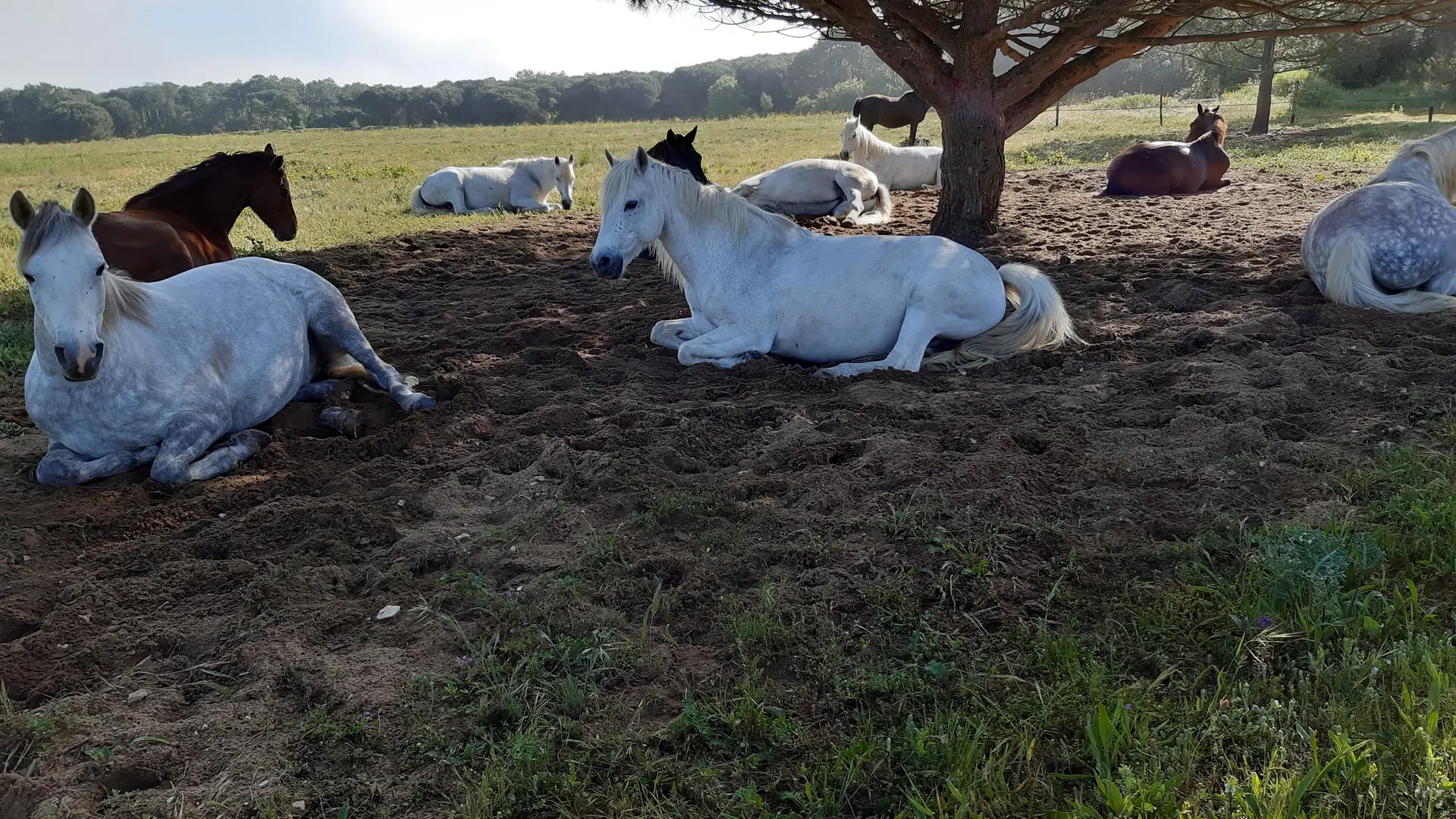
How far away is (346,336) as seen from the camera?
5.00 meters

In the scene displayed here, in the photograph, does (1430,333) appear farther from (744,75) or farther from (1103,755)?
(744,75)

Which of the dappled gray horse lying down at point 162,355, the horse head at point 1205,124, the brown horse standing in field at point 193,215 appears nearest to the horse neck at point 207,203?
the brown horse standing in field at point 193,215

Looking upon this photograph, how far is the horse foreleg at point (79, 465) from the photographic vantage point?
3.88 meters

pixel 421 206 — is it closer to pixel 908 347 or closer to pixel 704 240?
pixel 704 240

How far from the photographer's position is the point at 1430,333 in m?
4.82

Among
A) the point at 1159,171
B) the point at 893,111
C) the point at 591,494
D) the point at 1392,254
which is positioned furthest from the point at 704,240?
the point at 893,111

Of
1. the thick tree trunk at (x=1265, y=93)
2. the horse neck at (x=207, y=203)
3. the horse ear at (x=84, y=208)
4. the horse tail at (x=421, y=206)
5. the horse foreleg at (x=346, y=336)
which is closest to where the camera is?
the horse ear at (x=84, y=208)

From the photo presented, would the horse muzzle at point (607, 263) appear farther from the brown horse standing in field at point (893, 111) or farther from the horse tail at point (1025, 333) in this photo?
the brown horse standing in field at point (893, 111)

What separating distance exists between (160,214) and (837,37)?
7.10 m

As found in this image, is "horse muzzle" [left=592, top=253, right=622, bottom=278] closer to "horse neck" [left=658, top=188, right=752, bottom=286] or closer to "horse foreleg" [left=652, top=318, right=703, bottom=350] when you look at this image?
"horse neck" [left=658, top=188, right=752, bottom=286]

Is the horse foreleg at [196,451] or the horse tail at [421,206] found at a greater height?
the horse tail at [421,206]

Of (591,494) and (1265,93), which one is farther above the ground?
Answer: (1265,93)

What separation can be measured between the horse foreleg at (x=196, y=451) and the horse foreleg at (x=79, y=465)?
0.14 metres

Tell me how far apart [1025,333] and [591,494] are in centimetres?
298
